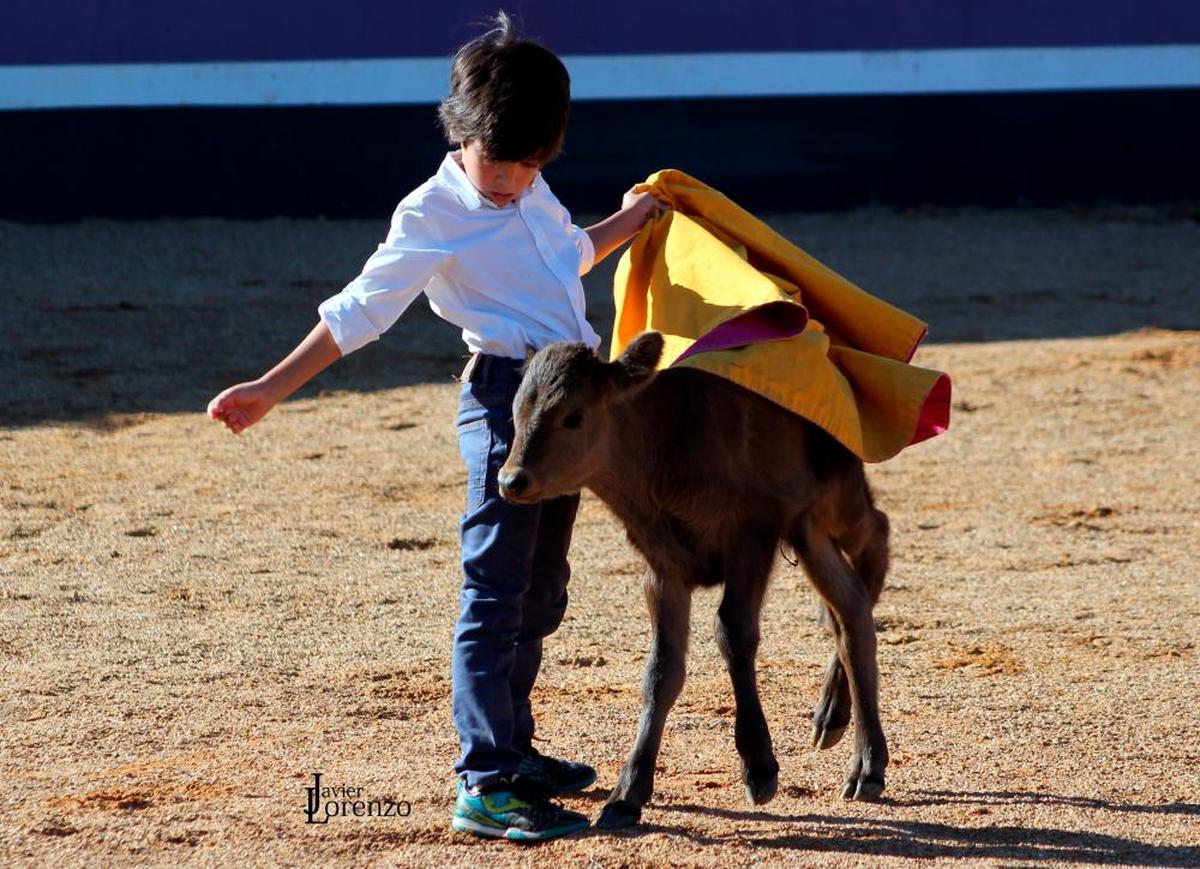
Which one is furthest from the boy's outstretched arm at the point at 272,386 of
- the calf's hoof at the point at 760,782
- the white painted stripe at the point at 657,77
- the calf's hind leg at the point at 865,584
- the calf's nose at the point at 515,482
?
the white painted stripe at the point at 657,77

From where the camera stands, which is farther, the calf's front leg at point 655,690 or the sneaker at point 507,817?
the calf's front leg at point 655,690

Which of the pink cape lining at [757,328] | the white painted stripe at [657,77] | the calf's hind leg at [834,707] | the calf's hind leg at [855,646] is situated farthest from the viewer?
the white painted stripe at [657,77]

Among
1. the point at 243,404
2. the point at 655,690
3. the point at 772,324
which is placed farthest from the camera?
the point at 772,324

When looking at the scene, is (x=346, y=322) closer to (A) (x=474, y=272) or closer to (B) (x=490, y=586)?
(A) (x=474, y=272)

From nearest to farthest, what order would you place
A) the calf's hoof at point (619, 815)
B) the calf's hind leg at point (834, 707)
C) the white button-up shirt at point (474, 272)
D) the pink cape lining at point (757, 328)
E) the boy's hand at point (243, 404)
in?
the boy's hand at point (243, 404) → the white button-up shirt at point (474, 272) → the calf's hoof at point (619, 815) → the pink cape lining at point (757, 328) → the calf's hind leg at point (834, 707)

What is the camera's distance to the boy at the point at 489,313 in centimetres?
345

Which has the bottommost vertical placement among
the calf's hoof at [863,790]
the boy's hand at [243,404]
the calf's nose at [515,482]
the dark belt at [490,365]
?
the calf's hoof at [863,790]

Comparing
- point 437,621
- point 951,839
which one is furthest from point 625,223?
point 437,621

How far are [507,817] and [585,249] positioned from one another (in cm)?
122

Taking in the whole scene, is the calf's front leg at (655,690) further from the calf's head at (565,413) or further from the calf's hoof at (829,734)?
the calf's hoof at (829,734)

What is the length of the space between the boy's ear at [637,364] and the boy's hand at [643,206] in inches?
23.4

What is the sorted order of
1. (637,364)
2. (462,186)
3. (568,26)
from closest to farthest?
(462,186), (637,364), (568,26)

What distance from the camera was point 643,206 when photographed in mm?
4207

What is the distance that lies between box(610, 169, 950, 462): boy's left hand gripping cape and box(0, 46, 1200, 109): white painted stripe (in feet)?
28.0
